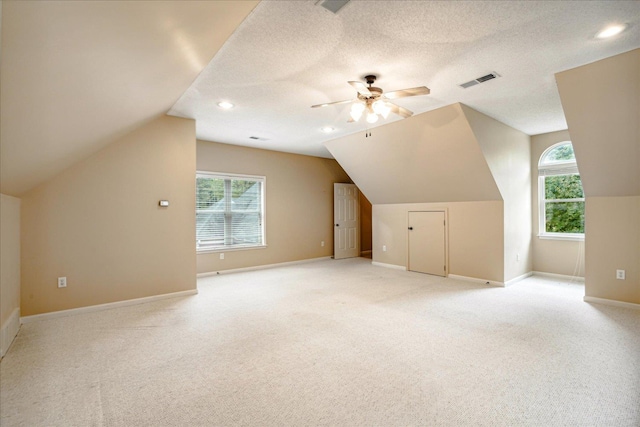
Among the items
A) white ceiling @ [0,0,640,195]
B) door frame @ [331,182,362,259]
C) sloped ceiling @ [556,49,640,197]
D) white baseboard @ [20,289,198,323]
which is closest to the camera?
white ceiling @ [0,0,640,195]

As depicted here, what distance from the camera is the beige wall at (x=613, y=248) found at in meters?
3.81

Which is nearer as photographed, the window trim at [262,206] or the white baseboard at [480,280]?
the white baseboard at [480,280]

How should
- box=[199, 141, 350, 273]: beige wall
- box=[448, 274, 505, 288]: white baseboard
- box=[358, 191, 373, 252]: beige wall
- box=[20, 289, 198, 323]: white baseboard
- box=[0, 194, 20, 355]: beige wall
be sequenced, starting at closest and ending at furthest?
1. box=[0, 194, 20, 355]: beige wall
2. box=[20, 289, 198, 323]: white baseboard
3. box=[448, 274, 505, 288]: white baseboard
4. box=[199, 141, 350, 273]: beige wall
5. box=[358, 191, 373, 252]: beige wall

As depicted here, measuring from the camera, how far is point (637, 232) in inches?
150

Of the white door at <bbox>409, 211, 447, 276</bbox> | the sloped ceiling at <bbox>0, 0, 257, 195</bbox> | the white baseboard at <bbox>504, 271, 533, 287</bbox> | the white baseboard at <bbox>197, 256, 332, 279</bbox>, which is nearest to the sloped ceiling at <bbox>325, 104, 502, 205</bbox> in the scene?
the white door at <bbox>409, 211, 447, 276</bbox>

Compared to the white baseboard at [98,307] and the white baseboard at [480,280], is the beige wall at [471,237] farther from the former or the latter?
Result: the white baseboard at [98,307]

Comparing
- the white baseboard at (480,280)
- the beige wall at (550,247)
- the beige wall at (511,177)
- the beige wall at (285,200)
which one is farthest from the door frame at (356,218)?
the beige wall at (550,247)

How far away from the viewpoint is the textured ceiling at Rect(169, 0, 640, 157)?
212cm

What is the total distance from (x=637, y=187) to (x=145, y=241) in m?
6.26

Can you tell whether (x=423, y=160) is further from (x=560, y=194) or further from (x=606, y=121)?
(x=560, y=194)

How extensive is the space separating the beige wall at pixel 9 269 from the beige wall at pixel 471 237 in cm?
574

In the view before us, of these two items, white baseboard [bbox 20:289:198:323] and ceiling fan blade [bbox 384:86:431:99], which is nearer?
ceiling fan blade [bbox 384:86:431:99]

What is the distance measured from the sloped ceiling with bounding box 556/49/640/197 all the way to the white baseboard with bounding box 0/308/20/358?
5754mm

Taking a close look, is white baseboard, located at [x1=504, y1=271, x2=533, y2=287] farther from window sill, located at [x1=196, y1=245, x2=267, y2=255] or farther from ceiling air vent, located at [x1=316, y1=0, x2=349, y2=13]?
ceiling air vent, located at [x1=316, y1=0, x2=349, y2=13]
